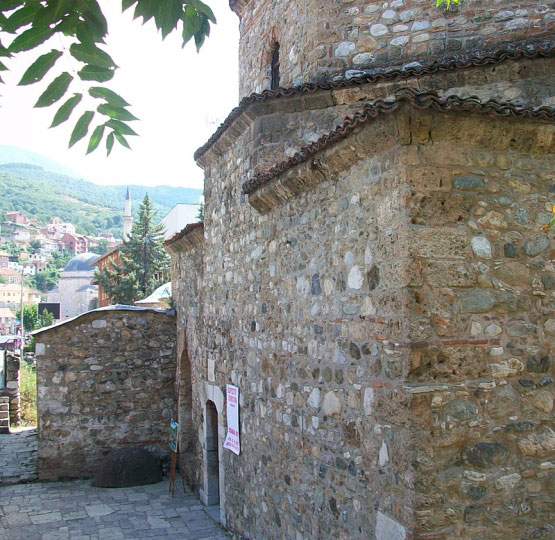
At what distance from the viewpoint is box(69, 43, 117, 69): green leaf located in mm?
2500

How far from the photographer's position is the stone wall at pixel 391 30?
6121mm

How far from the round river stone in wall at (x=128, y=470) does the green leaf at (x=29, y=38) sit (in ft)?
30.7

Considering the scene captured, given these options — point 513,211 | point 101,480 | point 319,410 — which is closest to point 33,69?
point 513,211

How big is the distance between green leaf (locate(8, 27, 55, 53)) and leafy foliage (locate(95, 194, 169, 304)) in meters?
30.2

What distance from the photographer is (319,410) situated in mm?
5047

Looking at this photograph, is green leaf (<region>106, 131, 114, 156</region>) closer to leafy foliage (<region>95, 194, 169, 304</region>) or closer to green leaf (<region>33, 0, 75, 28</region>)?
green leaf (<region>33, 0, 75, 28</region>)

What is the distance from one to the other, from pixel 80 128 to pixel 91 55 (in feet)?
1.03

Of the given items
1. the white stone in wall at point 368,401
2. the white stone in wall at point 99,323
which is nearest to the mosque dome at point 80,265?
the white stone in wall at point 99,323

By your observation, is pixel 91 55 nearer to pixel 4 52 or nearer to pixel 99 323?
pixel 4 52

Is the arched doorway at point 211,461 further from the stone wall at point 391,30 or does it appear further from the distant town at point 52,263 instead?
the distant town at point 52,263

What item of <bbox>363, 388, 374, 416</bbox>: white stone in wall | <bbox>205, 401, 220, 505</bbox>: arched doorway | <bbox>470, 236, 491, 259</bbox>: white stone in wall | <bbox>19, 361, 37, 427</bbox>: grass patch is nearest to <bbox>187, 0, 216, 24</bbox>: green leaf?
<bbox>470, 236, 491, 259</bbox>: white stone in wall

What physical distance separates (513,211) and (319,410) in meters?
2.17

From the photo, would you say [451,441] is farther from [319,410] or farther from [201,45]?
[201,45]

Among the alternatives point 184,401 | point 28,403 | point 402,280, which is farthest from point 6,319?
point 402,280
